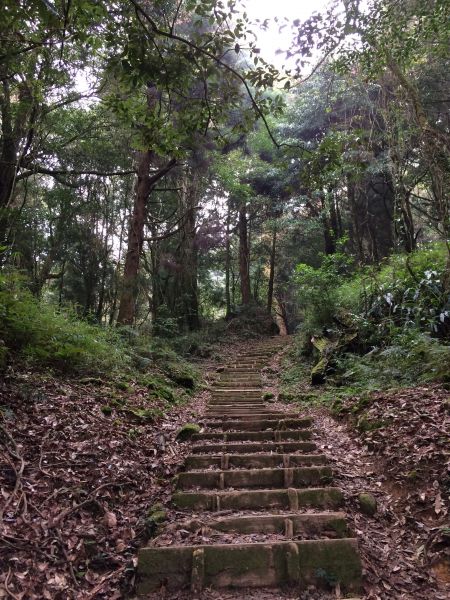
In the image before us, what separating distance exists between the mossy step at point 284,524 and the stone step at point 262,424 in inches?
101

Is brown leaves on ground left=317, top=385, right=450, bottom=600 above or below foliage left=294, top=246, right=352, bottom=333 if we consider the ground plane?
below

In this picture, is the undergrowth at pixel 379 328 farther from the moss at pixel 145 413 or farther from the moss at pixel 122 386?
the moss at pixel 122 386

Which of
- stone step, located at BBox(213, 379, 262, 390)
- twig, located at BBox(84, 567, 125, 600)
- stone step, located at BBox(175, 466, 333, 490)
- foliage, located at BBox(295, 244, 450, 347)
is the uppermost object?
foliage, located at BBox(295, 244, 450, 347)

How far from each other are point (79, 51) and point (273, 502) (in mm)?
9330

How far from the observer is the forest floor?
283cm

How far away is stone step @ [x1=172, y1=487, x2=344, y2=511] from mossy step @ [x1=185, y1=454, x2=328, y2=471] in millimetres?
750

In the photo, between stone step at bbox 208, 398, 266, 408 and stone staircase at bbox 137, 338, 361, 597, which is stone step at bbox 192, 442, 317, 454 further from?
stone step at bbox 208, 398, 266, 408

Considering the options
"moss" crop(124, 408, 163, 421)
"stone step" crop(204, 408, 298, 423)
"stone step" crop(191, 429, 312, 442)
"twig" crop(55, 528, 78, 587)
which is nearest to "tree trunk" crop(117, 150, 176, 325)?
"moss" crop(124, 408, 163, 421)

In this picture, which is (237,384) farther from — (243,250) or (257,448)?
(243,250)

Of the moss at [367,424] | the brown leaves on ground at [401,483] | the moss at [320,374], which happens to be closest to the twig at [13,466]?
the brown leaves on ground at [401,483]

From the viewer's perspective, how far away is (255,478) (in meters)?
4.27

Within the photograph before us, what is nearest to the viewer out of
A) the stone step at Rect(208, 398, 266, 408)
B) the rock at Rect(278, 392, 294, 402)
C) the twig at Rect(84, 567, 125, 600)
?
the twig at Rect(84, 567, 125, 600)

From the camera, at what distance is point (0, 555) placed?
8.90ft

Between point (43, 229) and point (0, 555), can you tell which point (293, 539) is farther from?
point (43, 229)
